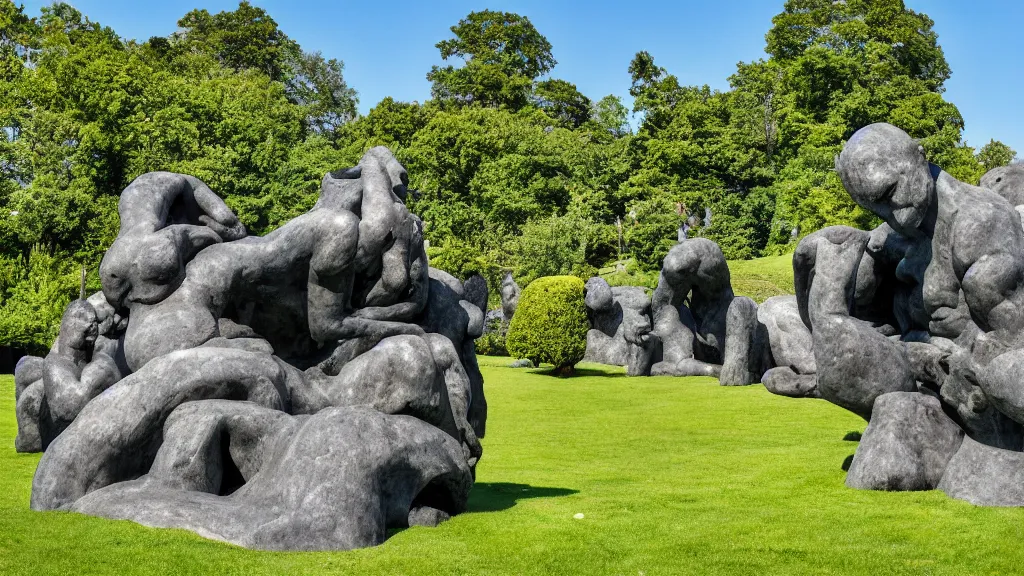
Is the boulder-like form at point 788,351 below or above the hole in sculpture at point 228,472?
above

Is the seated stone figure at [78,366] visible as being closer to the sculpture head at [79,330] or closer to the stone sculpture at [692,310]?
the sculpture head at [79,330]

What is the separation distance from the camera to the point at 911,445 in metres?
7.85

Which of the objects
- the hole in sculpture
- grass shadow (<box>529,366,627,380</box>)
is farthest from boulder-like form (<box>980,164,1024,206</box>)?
grass shadow (<box>529,366,627,380</box>)

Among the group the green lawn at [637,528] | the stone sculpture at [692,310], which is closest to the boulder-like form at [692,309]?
the stone sculpture at [692,310]

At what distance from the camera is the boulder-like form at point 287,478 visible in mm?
5547

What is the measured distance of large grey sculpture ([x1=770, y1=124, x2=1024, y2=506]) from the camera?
736 centimetres

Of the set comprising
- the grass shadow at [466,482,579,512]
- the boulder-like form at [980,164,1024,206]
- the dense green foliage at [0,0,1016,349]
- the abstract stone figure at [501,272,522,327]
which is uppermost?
the dense green foliage at [0,0,1016,349]

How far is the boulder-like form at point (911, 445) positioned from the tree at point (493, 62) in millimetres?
52436

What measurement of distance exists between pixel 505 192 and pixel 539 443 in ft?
90.7

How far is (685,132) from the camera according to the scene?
4541 centimetres

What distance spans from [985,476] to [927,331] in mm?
1470

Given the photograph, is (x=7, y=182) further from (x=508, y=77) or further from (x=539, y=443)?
(x=508, y=77)

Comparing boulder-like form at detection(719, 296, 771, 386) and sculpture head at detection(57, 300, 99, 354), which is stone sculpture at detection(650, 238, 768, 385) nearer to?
boulder-like form at detection(719, 296, 771, 386)

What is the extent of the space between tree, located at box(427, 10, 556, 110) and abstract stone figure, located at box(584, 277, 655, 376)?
119ft
